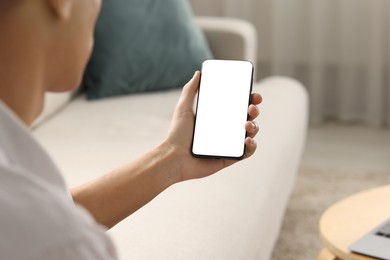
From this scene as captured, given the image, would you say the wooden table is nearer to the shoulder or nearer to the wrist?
the wrist

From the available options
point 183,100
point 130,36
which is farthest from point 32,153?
point 130,36

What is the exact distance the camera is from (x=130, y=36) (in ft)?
9.38

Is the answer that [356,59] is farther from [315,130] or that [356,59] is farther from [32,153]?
[32,153]

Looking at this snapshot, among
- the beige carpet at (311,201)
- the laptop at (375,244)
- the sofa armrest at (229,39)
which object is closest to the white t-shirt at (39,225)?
the laptop at (375,244)

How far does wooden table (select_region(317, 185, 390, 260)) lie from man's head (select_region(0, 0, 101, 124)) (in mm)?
966

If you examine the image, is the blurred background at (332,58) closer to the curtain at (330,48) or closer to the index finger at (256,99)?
the curtain at (330,48)

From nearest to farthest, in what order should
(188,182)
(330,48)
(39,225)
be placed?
1. (39,225)
2. (188,182)
3. (330,48)

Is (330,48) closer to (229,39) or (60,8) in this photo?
(229,39)

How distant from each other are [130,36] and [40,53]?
6.85 ft

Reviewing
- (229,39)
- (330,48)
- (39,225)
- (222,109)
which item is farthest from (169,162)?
(330,48)

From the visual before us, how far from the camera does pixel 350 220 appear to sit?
1.85 meters

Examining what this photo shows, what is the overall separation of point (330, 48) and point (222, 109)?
240 centimetres

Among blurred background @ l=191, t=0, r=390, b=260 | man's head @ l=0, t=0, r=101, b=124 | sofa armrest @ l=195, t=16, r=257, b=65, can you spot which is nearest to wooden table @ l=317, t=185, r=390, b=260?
man's head @ l=0, t=0, r=101, b=124

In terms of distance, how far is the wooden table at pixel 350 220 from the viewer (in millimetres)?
1725
